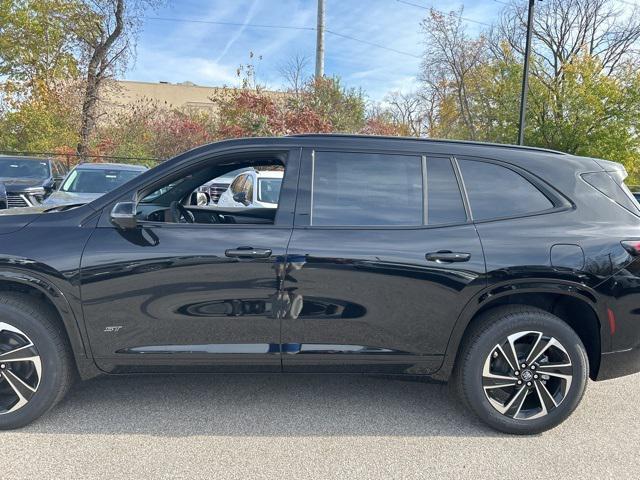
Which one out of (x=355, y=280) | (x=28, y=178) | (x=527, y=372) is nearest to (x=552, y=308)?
(x=527, y=372)

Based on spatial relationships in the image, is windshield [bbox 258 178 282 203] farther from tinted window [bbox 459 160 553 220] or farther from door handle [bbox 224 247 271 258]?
tinted window [bbox 459 160 553 220]

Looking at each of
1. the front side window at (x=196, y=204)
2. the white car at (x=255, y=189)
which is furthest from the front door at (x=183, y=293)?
the white car at (x=255, y=189)

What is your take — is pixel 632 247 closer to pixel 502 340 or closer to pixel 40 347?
pixel 502 340

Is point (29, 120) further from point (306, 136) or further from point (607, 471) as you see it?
point (607, 471)

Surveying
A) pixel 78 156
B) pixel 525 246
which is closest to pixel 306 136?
pixel 525 246

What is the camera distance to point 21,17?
63.6 ft

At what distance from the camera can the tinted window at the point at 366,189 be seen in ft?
9.34

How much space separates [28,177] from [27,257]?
9589 mm

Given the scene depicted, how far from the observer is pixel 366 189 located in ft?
9.51

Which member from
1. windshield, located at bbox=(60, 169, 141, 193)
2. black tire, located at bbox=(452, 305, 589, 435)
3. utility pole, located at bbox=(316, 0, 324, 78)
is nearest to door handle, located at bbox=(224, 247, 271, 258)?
black tire, located at bbox=(452, 305, 589, 435)

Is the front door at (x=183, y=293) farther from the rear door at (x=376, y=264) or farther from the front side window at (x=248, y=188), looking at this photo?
the front side window at (x=248, y=188)

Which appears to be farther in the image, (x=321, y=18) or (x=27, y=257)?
(x=321, y=18)

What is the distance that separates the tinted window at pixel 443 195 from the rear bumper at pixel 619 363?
136 centimetres

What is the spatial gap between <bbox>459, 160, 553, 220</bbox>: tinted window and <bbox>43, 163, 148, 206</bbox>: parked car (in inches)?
267
